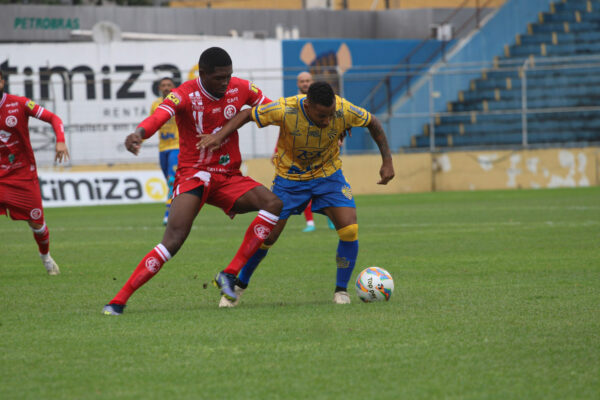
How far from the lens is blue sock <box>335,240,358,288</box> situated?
7.32 meters

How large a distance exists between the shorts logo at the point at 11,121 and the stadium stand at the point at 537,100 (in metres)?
18.0

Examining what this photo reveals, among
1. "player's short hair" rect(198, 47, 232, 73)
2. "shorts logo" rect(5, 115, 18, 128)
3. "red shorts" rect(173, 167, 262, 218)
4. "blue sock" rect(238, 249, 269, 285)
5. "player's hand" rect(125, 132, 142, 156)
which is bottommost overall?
"blue sock" rect(238, 249, 269, 285)

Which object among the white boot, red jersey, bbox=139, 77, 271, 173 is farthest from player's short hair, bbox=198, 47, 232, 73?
the white boot

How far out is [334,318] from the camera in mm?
6363

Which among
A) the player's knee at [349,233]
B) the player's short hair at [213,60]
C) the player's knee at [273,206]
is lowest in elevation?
the player's knee at [349,233]

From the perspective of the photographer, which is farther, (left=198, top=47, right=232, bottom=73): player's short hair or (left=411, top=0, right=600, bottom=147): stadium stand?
(left=411, top=0, right=600, bottom=147): stadium stand

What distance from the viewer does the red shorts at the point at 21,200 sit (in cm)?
941

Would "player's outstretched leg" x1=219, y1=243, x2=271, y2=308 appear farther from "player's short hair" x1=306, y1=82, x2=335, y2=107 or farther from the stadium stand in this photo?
the stadium stand

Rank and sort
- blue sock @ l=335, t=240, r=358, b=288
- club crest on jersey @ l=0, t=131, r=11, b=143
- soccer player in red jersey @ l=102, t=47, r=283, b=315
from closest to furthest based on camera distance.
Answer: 1. soccer player in red jersey @ l=102, t=47, r=283, b=315
2. blue sock @ l=335, t=240, r=358, b=288
3. club crest on jersey @ l=0, t=131, r=11, b=143

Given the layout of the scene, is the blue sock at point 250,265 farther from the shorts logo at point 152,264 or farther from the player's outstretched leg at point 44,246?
the player's outstretched leg at point 44,246

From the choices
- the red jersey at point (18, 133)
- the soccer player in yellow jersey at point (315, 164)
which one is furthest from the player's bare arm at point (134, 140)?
the red jersey at point (18, 133)

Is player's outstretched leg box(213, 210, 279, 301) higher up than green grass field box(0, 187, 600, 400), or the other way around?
player's outstretched leg box(213, 210, 279, 301)

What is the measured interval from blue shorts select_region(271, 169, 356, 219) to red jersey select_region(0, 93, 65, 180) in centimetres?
255

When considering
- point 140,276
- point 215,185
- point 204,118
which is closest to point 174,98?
point 204,118
